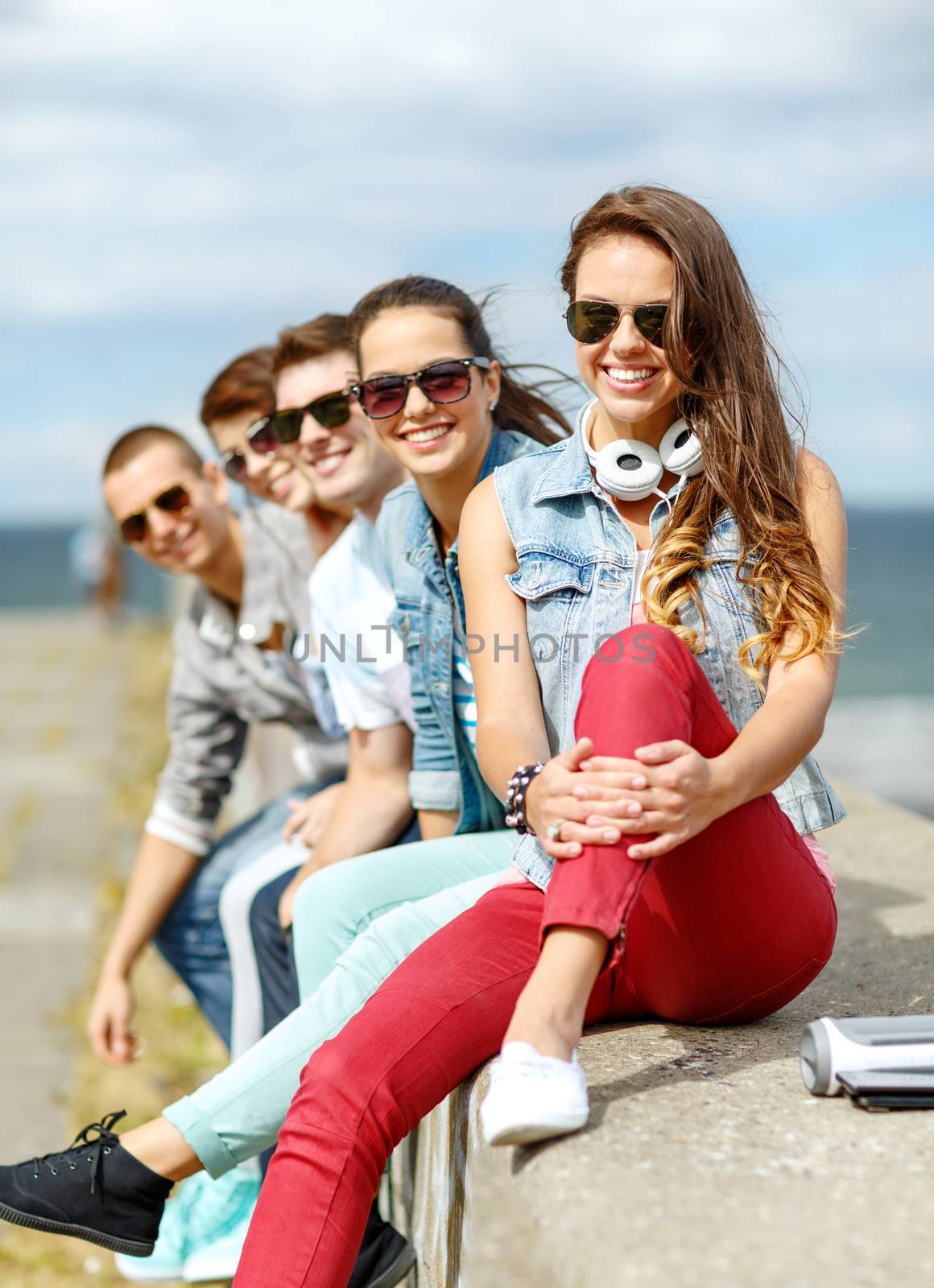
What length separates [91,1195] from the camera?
267cm

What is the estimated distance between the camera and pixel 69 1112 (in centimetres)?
460

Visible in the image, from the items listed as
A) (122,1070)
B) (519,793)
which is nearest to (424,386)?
(519,793)

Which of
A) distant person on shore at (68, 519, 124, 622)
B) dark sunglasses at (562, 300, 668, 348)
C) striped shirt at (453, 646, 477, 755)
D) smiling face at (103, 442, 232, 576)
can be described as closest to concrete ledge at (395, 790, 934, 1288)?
striped shirt at (453, 646, 477, 755)

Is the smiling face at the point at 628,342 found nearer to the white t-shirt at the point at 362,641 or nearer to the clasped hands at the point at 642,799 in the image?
the clasped hands at the point at 642,799

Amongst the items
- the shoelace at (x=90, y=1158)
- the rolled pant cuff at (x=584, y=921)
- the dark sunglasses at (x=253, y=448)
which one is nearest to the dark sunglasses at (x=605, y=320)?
the rolled pant cuff at (x=584, y=921)

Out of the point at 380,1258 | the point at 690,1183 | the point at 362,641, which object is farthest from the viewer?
the point at 362,641

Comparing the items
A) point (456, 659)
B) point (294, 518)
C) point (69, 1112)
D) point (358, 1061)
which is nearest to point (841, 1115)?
point (358, 1061)

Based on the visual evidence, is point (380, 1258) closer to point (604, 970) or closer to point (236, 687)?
point (604, 970)

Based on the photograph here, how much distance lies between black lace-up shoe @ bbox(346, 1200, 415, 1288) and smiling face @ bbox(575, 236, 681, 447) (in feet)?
5.36

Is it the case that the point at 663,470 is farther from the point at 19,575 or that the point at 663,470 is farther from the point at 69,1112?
the point at 19,575

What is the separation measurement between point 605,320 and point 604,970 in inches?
49.0

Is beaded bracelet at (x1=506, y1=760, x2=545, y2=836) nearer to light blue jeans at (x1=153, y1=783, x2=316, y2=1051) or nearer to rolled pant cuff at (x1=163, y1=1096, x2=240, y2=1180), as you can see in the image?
rolled pant cuff at (x1=163, y1=1096, x2=240, y2=1180)

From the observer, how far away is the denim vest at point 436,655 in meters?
3.21

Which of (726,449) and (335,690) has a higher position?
(726,449)
